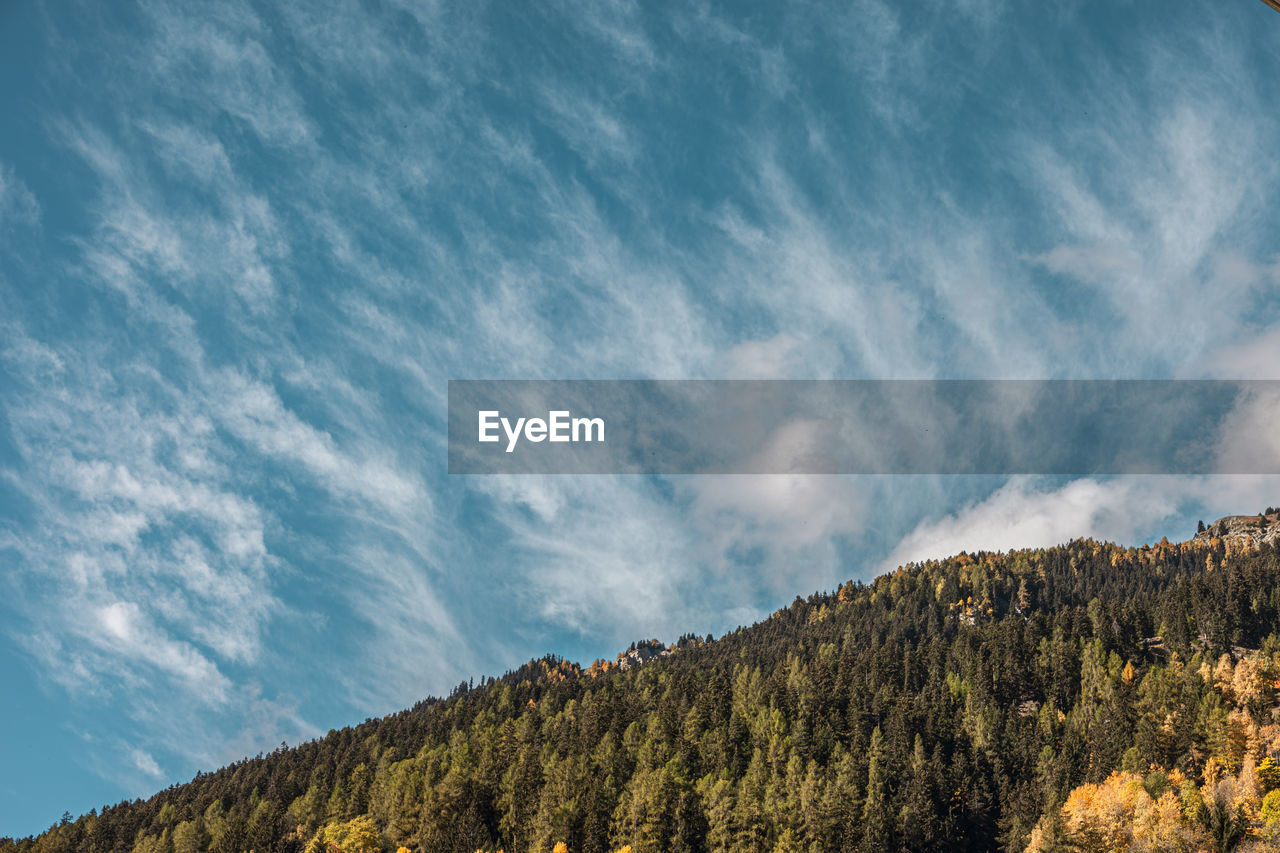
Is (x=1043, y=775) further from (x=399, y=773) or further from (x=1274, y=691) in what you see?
(x=399, y=773)

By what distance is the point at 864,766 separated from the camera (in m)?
137

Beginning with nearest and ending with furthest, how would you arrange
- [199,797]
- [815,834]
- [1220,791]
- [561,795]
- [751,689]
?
1. [1220,791]
2. [815,834]
3. [561,795]
4. [751,689]
5. [199,797]

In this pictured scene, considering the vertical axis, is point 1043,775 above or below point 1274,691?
below

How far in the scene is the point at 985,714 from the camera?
152m

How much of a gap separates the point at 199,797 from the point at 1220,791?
202889 mm

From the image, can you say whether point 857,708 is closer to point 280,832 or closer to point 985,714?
point 985,714

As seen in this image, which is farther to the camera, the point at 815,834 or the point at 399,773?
the point at 399,773

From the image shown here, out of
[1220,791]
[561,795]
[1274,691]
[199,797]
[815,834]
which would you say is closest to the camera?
[1220,791]

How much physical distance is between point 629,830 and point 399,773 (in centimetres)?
6277

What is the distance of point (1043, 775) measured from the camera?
4924 inches

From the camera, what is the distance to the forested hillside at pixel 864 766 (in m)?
110

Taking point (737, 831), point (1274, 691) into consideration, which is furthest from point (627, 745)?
point (1274, 691)

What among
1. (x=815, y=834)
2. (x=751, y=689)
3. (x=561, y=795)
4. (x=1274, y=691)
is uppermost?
(x=751, y=689)

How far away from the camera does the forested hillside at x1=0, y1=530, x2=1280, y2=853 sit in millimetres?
109875
